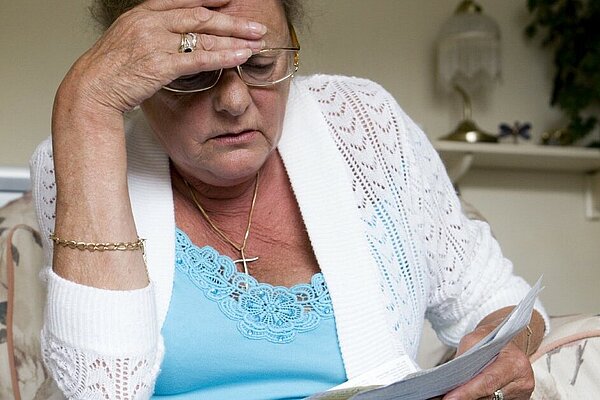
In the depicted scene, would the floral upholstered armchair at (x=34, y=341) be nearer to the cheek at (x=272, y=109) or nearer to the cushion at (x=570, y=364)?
the cushion at (x=570, y=364)

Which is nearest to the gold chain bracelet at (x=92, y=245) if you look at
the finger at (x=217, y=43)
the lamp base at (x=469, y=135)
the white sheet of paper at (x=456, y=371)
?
the finger at (x=217, y=43)

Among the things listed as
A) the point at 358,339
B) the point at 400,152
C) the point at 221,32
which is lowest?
the point at 358,339

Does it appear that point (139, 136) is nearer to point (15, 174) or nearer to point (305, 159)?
point (305, 159)

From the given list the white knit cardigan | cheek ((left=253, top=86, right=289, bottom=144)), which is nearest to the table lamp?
the white knit cardigan

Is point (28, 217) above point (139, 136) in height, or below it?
below

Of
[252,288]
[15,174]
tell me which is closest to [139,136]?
[252,288]

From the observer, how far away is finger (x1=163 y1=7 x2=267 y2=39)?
1.07 metres

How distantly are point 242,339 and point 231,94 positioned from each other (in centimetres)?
32

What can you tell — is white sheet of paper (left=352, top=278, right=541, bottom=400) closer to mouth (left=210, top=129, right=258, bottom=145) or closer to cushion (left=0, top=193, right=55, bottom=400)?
mouth (left=210, top=129, right=258, bottom=145)

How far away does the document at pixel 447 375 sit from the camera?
33.1 inches

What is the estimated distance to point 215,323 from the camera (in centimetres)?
119

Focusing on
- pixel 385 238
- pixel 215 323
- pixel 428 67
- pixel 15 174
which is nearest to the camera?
pixel 215 323

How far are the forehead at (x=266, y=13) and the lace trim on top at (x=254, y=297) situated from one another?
30cm

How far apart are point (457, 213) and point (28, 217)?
2.55 feet
